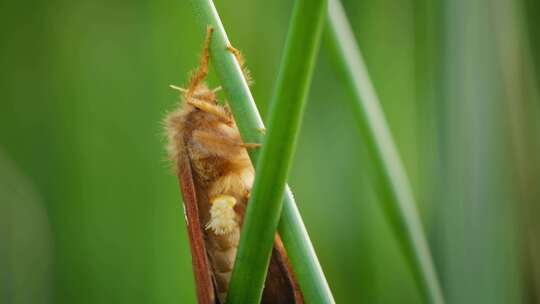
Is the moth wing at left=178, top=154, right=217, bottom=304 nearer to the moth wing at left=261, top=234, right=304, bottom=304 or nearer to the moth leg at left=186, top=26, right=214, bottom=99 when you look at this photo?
the moth wing at left=261, top=234, right=304, bottom=304

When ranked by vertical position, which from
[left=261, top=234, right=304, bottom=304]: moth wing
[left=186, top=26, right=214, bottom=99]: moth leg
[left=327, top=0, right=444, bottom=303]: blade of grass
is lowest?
[left=261, top=234, right=304, bottom=304]: moth wing

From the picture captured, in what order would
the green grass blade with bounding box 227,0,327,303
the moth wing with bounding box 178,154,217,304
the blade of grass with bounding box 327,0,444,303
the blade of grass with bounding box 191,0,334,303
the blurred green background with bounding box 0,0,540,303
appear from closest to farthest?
1. the green grass blade with bounding box 227,0,327,303
2. the blade of grass with bounding box 191,0,334,303
3. the blade of grass with bounding box 327,0,444,303
4. the moth wing with bounding box 178,154,217,304
5. the blurred green background with bounding box 0,0,540,303

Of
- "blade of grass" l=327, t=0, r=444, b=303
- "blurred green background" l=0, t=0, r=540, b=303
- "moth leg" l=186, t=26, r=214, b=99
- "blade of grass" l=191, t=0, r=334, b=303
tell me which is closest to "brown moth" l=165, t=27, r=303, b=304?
"moth leg" l=186, t=26, r=214, b=99

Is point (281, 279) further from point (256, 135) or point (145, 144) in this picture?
point (145, 144)

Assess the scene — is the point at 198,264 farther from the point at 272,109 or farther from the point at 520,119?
the point at 520,119

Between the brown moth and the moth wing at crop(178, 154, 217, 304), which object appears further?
the brown moth

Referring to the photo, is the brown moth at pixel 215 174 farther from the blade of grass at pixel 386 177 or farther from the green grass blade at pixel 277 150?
the green grass blade at pixel 277 150
